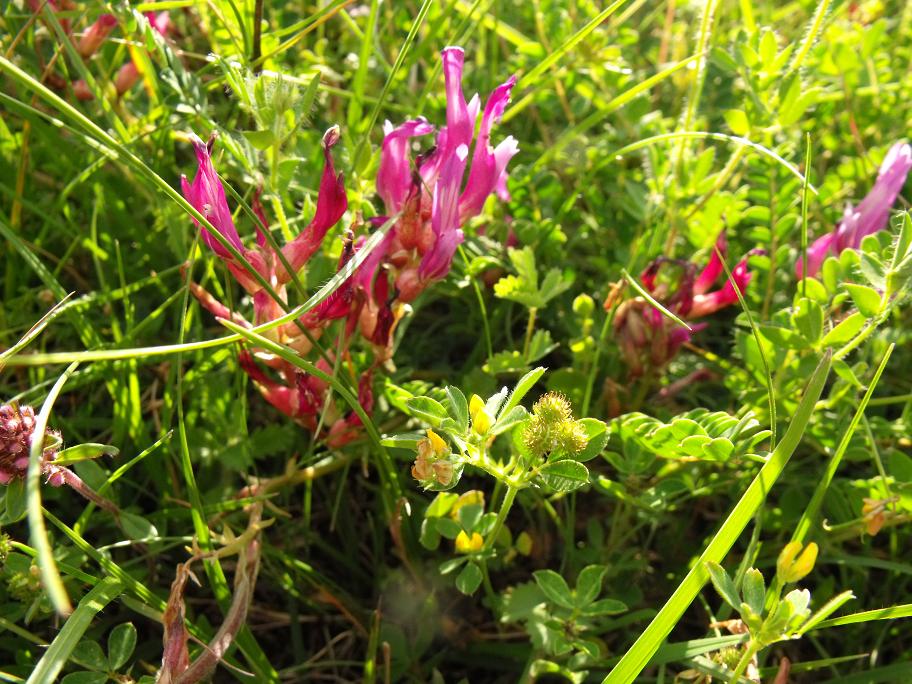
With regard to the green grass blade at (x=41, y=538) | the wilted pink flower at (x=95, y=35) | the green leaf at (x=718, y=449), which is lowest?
the green leaf at (x=718, y=449)

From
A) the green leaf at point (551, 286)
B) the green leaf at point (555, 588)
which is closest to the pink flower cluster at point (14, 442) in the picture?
the green leaf at point (555, 588)

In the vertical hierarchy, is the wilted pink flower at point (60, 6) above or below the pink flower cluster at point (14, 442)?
above

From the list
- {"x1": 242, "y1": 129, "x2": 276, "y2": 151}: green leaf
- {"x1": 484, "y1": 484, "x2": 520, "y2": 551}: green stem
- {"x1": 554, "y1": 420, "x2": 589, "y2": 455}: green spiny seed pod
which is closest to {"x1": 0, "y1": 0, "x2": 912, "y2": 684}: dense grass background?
{"x1": 242, "y1": 129, "x2": 276, "y2": 151}: green leaf

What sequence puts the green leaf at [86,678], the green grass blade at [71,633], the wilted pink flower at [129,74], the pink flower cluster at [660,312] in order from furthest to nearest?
the wilted pink flower at [129,74] < the pink flower cluster at [660,312] < the green leaf at [86,678] < the green grass blade at [71,633]

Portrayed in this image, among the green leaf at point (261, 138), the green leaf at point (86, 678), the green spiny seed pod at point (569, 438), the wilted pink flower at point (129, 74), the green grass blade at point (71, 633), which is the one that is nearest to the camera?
the green grass blade at point (71, 633)

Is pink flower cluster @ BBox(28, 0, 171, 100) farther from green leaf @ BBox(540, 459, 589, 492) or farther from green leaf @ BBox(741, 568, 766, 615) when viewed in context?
green leaf @ BBox(741, 568, 766, 615)

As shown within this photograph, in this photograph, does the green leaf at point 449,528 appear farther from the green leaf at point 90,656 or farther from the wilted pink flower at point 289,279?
the green leaf at point 90,656

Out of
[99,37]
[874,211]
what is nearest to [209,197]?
[99,37]
